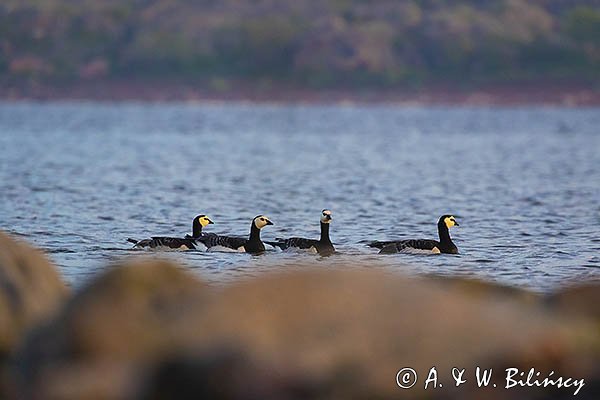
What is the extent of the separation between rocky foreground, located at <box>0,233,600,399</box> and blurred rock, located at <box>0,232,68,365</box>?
0.45 m

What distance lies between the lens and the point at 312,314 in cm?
1080

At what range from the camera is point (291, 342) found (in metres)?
10.6

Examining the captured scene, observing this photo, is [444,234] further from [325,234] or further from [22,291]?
[22,291]

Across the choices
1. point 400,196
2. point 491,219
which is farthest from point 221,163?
point 491,219

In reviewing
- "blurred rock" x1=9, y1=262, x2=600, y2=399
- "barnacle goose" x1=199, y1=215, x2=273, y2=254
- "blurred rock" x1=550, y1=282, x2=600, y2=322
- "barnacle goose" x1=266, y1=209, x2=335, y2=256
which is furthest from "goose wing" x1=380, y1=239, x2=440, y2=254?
"blurred rock" x1=9, y1=262, x2=600, y2=399

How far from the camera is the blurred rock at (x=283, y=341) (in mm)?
10508

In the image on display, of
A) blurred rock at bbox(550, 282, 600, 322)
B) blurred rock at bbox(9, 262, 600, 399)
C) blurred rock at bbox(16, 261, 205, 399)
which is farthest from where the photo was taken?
blurred rock at bbox(550, 282, 600, 322)

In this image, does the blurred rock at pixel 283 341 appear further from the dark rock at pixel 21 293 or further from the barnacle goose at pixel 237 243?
the barnacle goose at pixel 237 243

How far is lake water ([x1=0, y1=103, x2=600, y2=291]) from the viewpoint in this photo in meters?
24.3

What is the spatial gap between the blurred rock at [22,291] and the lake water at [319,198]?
7.15 meters

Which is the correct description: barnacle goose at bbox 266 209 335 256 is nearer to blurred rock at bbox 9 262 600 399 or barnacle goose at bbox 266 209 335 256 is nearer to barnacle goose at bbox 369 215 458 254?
barnacle goose at bbox 369 215 458 254

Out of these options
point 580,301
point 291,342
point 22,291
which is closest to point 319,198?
point 22,291

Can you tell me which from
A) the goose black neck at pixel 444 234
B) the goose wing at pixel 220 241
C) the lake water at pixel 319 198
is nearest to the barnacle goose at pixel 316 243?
the lake water at pixel 319 198

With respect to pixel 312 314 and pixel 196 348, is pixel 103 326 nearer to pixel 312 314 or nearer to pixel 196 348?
pixel 196 348
